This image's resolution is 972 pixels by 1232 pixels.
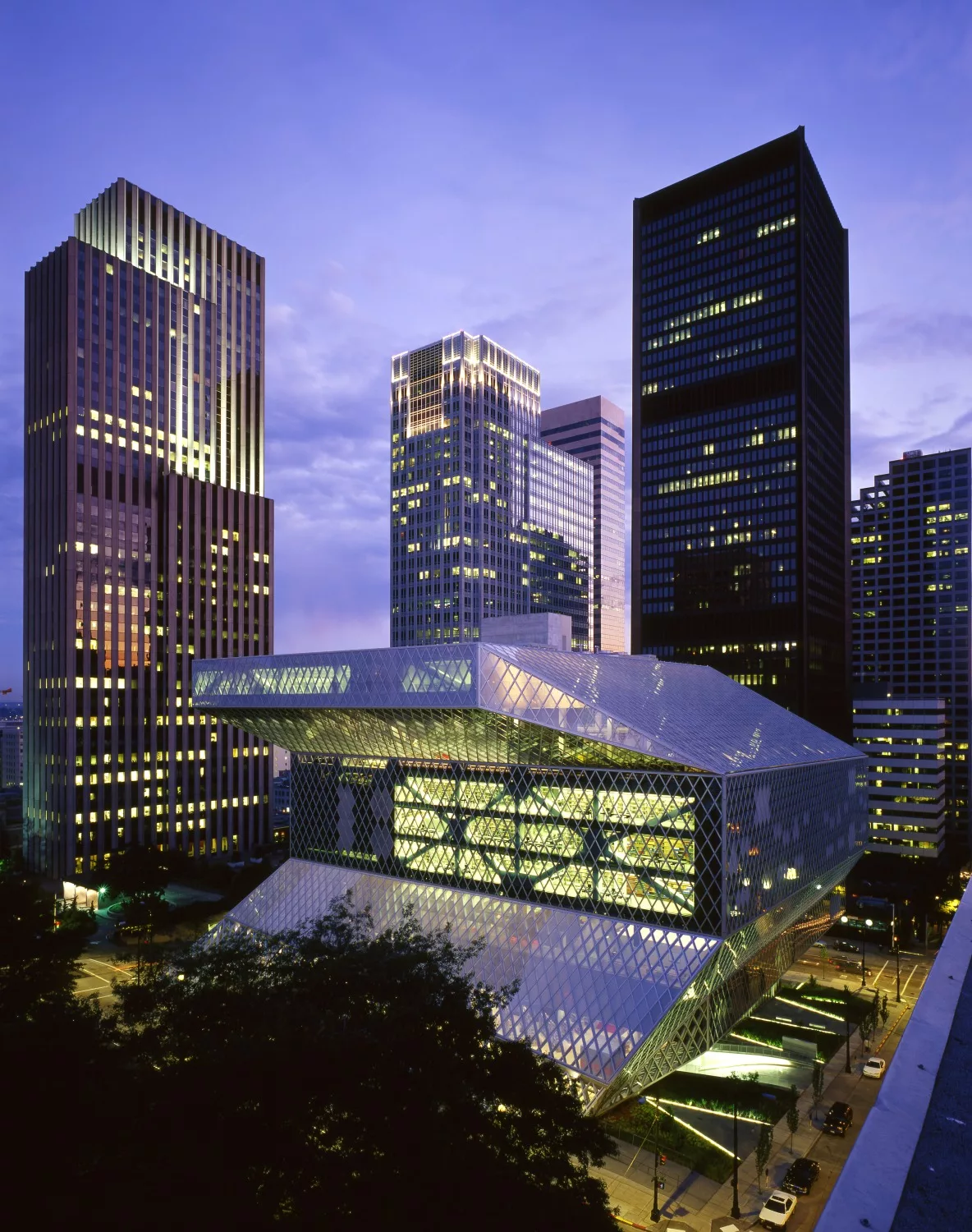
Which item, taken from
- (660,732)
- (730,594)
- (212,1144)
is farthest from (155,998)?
(730,594)

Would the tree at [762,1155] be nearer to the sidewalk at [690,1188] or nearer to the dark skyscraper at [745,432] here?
the sidewalk at [690,1188]

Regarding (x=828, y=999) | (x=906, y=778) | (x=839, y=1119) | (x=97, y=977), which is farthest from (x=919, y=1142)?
(x=906, y=778)

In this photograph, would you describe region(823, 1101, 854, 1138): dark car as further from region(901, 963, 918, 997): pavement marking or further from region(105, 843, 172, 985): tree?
region(105, 843, 172, 985): tree

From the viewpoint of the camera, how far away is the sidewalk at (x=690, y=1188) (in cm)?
4041

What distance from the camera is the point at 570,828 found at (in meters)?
59.2

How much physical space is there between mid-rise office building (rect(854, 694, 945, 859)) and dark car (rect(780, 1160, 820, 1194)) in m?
100

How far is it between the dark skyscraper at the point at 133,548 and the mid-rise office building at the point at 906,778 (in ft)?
368

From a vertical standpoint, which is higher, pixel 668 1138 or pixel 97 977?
pixel 668 1138

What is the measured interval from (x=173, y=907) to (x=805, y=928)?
77256mm

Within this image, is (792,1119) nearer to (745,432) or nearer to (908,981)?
(908,981)

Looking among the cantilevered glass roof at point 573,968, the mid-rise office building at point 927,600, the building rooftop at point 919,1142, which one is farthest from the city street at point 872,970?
the mid-rise office building at point 927,600

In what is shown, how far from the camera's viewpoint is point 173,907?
103m

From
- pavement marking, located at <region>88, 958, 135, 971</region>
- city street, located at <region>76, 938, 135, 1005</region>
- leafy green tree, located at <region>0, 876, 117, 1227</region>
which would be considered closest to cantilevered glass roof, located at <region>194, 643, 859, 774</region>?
city street, located at <region>76, 938, 135, 1005</region>

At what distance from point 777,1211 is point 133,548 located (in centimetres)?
12746
